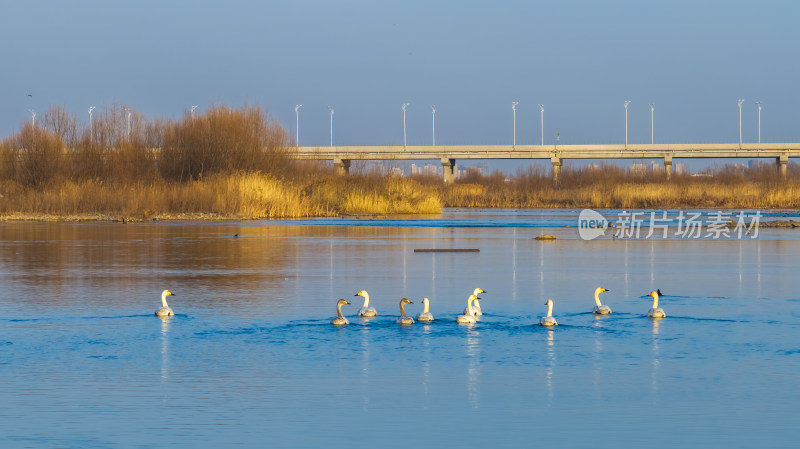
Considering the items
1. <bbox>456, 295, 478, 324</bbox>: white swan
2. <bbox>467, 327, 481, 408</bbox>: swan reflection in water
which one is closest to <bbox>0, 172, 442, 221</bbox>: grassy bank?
<bbox>456, 295, 478, 324</bbox>: white swan

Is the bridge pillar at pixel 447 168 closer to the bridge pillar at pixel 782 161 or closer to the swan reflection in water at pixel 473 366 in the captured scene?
the bridge pillar at pixel 782 161

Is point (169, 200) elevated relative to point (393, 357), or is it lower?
elevated

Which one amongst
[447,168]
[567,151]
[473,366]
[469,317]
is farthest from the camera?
[447,168]

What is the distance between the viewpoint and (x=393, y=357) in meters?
Result: 10.2

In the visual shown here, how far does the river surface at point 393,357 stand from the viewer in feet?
24.1

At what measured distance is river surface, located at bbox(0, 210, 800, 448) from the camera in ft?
24.1

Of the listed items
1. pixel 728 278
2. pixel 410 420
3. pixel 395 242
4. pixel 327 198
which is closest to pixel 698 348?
pixel 410 420

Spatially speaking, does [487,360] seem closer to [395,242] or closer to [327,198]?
[395,242]

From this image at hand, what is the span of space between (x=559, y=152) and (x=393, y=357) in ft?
358

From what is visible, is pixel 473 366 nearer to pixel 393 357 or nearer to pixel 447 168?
pixel 393 357

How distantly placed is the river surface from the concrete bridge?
316 ft

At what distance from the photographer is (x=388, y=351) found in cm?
1052

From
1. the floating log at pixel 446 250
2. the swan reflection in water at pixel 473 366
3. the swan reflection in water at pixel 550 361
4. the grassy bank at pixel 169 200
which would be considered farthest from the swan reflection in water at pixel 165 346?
the grassy bank at pixel 169 200

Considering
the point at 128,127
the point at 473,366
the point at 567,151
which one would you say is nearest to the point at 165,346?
the point at 473,366
